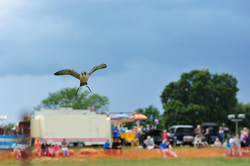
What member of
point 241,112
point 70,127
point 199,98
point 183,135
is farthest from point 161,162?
point 241,112

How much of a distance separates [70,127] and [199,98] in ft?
144

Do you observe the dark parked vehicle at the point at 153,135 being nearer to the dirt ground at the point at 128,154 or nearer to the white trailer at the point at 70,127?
the white trailer at the point at 70,127

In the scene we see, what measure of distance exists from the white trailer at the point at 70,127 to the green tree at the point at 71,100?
4967 centimetres

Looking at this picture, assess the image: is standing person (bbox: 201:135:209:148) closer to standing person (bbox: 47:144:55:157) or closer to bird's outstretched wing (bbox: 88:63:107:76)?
standing person (bbox: 47:144:55:157)

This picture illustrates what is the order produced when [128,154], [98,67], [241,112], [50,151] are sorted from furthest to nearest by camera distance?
[241,112], [128,154], [50,151], [98,67]

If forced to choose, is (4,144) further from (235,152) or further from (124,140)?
(235,152)

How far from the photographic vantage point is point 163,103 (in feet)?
250

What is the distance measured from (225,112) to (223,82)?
20.1 ft

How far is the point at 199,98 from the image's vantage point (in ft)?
233

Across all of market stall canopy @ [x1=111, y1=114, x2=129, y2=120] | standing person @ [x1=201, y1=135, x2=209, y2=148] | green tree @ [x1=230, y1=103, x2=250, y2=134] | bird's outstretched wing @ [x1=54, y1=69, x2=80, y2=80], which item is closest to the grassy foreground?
standing person @ [x1=201, y1=135, x2=209, y2=148]

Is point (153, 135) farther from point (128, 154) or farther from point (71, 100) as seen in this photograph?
point (71, 100)

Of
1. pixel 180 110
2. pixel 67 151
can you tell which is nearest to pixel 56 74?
pixel 67 151

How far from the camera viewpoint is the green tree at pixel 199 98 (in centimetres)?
6793

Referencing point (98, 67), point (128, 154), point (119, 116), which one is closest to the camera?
point (98, 67)
